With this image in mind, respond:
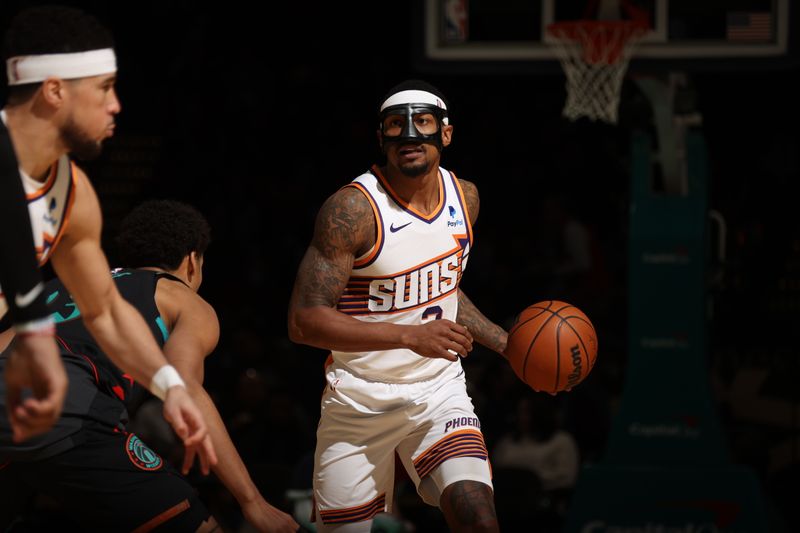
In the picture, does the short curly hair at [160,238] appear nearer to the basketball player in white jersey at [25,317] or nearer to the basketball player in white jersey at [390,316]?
the basketball player in white jersey at [390,316]

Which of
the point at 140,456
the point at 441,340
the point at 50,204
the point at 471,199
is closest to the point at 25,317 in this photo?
the point at 50,204

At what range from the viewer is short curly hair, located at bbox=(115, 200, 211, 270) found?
475cm

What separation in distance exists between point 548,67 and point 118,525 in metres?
4.68

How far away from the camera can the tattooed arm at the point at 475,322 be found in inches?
205

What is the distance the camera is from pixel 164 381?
3602 mm

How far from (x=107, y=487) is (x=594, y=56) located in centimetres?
465

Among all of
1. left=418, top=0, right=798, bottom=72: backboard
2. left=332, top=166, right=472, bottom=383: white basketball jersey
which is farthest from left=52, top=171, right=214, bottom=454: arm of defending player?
left=418, top=0, right=798, bottom=72: backboard

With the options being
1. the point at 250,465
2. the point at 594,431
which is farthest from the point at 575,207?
the point at 250,465

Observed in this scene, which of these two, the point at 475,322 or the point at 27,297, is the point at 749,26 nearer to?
the point at 475,322

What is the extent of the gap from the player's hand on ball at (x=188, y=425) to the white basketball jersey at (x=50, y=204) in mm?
546

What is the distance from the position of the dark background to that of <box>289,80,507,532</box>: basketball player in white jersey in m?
3.82

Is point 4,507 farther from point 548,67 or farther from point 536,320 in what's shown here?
point 548,67

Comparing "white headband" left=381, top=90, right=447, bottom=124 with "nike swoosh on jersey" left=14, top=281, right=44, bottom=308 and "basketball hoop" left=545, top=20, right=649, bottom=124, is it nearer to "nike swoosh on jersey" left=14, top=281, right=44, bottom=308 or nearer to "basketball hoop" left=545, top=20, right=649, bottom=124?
"nike swoosh on jersey" left=14, top=281, right=44, bottom=308

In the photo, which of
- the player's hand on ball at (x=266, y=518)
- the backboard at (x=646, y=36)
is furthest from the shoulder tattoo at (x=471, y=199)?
the backboard at (x=646, y=36)
